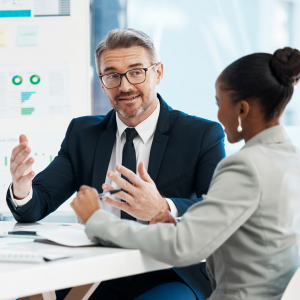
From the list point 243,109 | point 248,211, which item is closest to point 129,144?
point 243,109

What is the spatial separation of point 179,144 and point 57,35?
1770 millimetres

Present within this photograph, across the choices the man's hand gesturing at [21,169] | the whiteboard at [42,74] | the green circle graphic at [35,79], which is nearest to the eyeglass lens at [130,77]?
the man's hand gesturing at [21,169]

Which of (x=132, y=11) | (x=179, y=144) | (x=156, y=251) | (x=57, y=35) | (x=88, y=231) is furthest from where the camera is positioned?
(x=132, y=11)

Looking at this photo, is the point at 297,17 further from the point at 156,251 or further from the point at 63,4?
the point at 156,251

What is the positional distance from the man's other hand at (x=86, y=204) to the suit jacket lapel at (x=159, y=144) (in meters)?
0.69

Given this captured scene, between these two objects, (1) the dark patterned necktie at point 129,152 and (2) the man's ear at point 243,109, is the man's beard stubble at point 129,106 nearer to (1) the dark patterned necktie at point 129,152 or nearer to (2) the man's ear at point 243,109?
(1) the dark patterned necktie at point 129,152

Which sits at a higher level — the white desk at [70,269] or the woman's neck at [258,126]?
the woman's neck at [258,126]

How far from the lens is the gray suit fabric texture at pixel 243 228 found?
0.87 meters

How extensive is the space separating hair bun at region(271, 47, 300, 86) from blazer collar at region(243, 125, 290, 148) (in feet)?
0.40

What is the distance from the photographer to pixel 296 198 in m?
0.97

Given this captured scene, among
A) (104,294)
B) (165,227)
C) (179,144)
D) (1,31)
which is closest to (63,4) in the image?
(1,31)

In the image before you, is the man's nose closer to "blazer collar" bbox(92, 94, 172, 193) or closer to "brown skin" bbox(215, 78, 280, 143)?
"blazer collar" bbox(92, 94, 172, 193)

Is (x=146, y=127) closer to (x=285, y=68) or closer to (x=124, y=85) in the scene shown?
(x=124, y=85)

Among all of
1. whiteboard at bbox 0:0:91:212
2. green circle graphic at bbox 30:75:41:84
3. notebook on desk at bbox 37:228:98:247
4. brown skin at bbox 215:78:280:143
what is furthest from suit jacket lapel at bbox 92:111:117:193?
green circle graphic at bbox 30:75:41:84
